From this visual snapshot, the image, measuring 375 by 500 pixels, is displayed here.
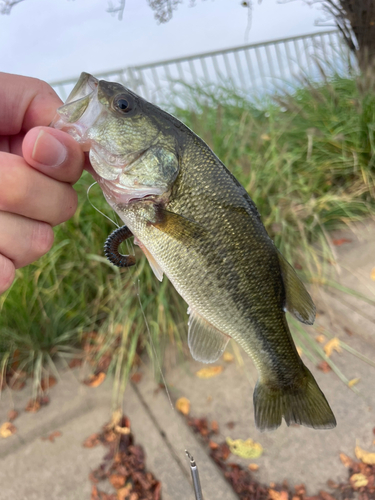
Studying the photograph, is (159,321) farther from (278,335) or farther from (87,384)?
(278,335)

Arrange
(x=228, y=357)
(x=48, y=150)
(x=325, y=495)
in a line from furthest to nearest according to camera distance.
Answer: (x=228, y=357)
(x=325, y=495)
(x=48, y=150)

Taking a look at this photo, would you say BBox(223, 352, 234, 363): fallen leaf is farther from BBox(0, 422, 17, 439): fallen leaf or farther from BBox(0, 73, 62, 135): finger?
BBox(0, 73, 62, 135): finger

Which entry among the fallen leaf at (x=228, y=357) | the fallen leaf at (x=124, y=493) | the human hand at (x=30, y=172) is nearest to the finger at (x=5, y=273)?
the human hand at (x=30, y=172)

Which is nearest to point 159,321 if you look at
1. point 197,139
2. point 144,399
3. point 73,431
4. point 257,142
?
point 144,399

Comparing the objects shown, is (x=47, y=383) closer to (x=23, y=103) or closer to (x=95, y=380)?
(x=95, y=380)

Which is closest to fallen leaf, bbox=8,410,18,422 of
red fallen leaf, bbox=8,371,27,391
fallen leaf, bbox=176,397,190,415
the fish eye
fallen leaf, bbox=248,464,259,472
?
red fallen leaf, bbox=8,371,27,391

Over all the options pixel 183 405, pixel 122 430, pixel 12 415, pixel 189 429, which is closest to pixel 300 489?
Result: pixel 189 429

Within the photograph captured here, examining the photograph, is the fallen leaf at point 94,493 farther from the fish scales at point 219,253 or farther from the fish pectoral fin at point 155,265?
the fish pectoral fin at point 155,265
